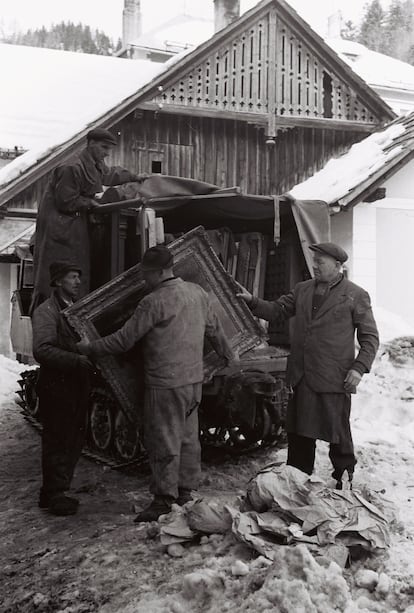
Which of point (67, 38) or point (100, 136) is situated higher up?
point (67, 38)

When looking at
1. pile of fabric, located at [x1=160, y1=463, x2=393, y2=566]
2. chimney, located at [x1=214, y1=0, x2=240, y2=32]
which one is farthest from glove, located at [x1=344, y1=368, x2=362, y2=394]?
chimney, located at [x1=214, y1=0, x2=240, y2=32]

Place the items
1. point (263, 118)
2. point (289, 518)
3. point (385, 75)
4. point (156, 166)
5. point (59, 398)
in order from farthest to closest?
point (385, 75)
point (156, 166)
point (263, 118)
point (59, 398)
point (289, 518)

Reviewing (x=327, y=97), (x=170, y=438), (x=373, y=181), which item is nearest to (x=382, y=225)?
(x=373, y=181)

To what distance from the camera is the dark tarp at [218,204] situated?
7207 mm

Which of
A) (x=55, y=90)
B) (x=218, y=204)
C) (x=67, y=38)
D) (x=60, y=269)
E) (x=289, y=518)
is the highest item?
(x=67, y=38)

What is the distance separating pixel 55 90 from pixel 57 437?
14.2m

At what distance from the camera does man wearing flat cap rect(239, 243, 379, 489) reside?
5.80m

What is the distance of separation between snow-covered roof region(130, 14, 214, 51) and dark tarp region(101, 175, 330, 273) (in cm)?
2145

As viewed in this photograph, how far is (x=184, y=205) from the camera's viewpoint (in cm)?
755

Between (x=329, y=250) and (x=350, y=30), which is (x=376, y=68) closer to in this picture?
(x=329, y=250)

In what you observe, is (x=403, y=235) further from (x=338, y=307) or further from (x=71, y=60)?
(x=71, y=60)

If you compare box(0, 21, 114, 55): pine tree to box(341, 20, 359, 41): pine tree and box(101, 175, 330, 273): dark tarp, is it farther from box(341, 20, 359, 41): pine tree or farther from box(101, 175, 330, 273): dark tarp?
box(101, 175, 330, 273): dark tarp

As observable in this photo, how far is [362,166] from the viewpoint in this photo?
569 inches

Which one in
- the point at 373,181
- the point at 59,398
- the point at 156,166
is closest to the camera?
the point at 59,398
